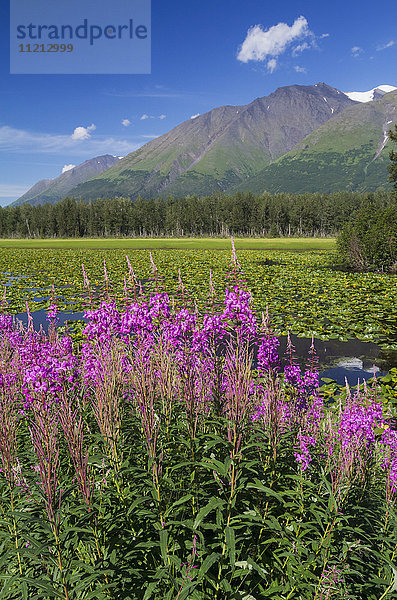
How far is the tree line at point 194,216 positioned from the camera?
134 meters

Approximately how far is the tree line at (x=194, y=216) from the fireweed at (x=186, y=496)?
129 m

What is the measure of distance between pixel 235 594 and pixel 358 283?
1156 inches

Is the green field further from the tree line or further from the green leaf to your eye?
the tree line

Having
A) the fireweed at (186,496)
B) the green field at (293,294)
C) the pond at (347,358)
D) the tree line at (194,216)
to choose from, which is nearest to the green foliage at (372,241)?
the green field at (293,294)

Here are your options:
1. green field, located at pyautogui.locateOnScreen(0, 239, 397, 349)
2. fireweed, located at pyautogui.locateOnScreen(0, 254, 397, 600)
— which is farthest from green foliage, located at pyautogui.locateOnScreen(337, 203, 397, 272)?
fireweed, located at pyautogui.locateOnScreen(0, 254, 397, 600)

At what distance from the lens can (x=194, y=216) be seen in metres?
141

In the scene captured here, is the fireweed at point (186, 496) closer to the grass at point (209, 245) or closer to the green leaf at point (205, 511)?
the green leaf at point (205, 511)

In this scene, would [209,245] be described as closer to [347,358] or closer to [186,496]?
[347,358]

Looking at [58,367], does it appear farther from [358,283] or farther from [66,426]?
[358,283]

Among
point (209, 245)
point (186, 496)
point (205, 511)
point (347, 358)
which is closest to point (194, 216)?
point (209, 245)

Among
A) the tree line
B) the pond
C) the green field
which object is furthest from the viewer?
the tree line

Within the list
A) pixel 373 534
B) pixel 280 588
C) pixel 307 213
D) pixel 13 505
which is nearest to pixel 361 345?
pixel 373 534

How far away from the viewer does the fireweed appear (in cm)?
289

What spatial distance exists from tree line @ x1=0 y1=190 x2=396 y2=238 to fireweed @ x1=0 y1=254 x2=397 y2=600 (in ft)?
422
